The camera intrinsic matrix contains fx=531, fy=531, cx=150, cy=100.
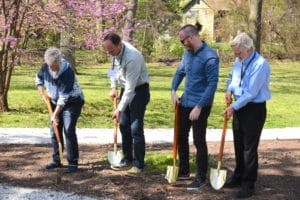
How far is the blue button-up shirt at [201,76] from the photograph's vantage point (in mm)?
5504

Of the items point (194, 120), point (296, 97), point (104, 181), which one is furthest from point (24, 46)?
point (296, 97)

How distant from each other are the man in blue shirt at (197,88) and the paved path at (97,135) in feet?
12.3

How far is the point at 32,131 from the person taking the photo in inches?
414

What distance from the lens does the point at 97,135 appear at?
1037 centimetres

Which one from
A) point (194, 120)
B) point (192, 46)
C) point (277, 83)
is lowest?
point (277, 83)

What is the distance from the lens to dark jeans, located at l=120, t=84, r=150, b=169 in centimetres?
622

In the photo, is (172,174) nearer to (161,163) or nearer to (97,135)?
(161,163)

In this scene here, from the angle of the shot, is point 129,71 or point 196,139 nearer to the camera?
point 196,139

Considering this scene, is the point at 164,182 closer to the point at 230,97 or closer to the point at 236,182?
the point at 236,182

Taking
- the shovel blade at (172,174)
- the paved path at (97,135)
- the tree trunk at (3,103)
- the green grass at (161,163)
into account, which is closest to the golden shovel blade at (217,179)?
the shovel blade at (172,174)

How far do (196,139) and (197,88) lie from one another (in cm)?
55

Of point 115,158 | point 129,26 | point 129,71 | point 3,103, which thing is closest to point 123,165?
point 115,158

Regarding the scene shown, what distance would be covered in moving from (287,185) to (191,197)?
1.25 meters

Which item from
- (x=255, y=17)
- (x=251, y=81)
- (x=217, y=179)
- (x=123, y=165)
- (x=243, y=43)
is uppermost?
(x=255, y=17)
